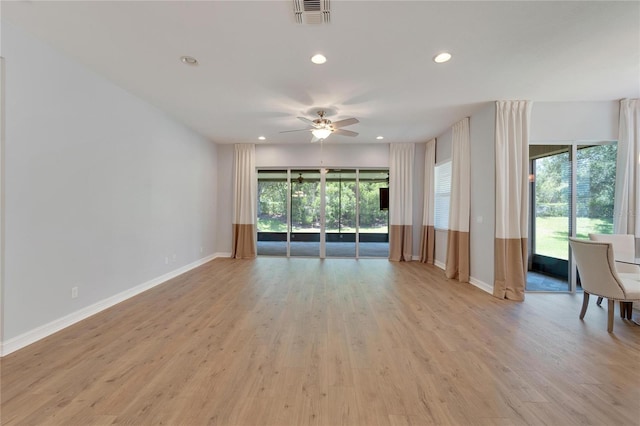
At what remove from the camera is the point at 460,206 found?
4816 millimetres

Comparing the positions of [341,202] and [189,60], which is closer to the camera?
[189,60]

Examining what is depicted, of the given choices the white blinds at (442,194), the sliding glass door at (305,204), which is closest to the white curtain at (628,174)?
the white blinds at (442,194)

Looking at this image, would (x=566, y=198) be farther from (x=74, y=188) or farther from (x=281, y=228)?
(x=74, y=188)

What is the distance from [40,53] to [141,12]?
4.49 ft

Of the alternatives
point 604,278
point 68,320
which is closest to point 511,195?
point 604,278

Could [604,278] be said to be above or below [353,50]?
below

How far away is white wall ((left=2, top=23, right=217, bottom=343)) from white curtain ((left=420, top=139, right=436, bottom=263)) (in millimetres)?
5679

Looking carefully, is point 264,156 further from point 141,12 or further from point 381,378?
point 381,378

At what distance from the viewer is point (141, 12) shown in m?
2.19

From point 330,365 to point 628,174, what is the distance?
17.1ft

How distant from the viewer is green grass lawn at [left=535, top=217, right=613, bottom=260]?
4070 mm

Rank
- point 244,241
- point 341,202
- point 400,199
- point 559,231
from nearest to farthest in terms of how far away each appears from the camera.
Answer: point 559,231 → point 400,199 → point 244,241 → point 341,202

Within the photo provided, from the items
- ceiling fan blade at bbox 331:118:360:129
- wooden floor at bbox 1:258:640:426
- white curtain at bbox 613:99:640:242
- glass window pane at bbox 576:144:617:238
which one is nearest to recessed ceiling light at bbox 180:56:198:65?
ceiling fan blade at bbox 331:118:360:129

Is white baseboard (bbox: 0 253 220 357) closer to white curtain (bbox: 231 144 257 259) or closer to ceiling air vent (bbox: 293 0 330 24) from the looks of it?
white curtain (bbox: 231 144 257 259)
